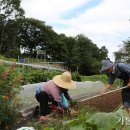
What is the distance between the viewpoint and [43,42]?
80.6 m

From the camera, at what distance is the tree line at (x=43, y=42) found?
2640 inches

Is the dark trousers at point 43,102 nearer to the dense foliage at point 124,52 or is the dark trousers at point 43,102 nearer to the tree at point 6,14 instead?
the dense foliage at point 124,52

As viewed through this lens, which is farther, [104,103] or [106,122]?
[104,103]

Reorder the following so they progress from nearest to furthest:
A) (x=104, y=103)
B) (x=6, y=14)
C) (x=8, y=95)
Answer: (x=8, y=95) < (x=104, y=103) < (x=6, y=14)

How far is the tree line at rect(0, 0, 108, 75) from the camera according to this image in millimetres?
67062

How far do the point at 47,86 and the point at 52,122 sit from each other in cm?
99

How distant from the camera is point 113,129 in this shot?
6.38 ft

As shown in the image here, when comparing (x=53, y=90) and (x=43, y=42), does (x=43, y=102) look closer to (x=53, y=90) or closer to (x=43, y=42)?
(x=53, y=90)

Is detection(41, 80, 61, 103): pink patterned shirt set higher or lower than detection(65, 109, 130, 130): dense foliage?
lower

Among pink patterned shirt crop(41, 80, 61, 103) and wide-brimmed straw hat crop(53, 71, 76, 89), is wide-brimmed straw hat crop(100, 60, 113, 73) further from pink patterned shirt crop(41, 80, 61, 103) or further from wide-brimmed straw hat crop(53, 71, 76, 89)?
pink patterned shirt crop(41, 80, 61, 103)

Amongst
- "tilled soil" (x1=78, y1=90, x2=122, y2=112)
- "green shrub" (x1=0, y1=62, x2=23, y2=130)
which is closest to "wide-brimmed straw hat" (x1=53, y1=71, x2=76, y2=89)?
"green shrub" (x1=0, y1=62, x2=23, y2=130)

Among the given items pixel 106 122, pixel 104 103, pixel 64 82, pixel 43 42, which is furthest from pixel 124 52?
pixel 43 42

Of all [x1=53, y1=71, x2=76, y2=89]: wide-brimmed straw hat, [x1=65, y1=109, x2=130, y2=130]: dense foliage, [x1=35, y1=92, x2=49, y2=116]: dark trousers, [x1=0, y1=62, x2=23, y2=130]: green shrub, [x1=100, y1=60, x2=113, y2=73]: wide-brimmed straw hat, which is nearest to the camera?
[x1=65, y1=109, x2=130, y2=130]: dense foliage

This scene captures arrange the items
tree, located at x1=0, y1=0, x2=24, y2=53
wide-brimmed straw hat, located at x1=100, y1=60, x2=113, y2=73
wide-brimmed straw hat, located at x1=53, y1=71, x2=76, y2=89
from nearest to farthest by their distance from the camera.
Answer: wide-brimmed straw hat, located at x1=100, y1=60, x2=113, y2=73 < wide-brimmed straw hat, located at x1=53, y1=71, x2=76, y2=89 < tree, located at x1=0, y1=0, x2=24, y2=53
